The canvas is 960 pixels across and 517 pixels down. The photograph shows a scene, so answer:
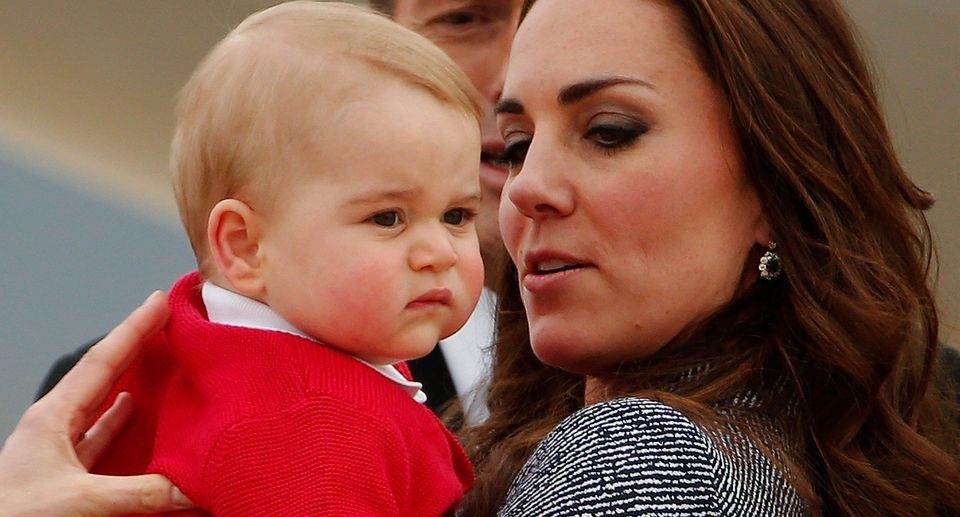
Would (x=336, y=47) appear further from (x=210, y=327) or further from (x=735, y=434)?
(x=735, y=434)

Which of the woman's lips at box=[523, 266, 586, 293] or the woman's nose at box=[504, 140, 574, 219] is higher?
the woman's nose at box=[504, 140, 574, 219]

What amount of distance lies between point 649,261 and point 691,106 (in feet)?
0.74

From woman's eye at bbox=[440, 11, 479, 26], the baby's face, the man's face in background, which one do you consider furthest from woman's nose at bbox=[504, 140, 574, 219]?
woman's eye at bbox=[440, 11, 479, 26]

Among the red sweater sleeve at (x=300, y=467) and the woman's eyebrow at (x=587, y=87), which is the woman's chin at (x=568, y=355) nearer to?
the woman's eyebrow at (x=587, y=87)

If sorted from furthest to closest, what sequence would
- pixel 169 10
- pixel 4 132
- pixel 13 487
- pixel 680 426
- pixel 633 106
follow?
pixel 169 10 < pixel 4 132 < pixel 633 106 < pixel 13 487 < pixel 680 426

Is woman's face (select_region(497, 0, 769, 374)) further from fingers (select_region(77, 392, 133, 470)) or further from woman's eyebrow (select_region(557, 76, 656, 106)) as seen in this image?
fingers (select_region(77, 392, 133, 470))

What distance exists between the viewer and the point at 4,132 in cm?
588

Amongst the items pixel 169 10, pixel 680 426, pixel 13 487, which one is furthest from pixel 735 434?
pixel 169 10

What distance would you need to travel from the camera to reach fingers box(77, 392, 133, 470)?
5.86 ft

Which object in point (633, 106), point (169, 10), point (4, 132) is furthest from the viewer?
point (169, 10)

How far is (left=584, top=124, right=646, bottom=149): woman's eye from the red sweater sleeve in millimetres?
653

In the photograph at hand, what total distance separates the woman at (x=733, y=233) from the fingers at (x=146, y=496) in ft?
1.36

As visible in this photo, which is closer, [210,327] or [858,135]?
[210,327]

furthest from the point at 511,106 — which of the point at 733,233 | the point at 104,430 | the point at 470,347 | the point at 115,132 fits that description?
the point at 115,132
